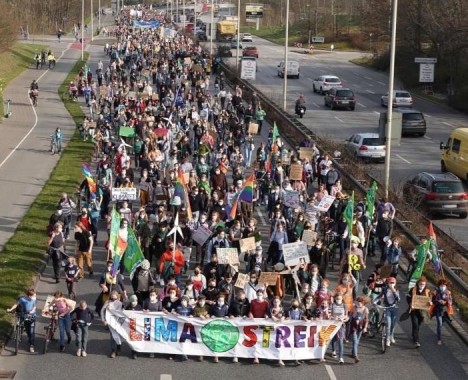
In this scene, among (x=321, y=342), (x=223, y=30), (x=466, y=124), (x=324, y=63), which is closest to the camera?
(x=321, y=342)

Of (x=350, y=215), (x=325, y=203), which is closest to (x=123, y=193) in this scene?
(x=325, y=203)

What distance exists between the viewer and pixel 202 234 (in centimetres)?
2291

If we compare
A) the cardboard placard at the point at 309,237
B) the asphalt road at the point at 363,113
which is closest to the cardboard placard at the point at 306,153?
the asphalt road at the point at 363,113

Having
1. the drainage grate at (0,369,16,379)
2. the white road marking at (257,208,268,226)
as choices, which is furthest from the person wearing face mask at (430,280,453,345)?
the white road marking at (257,208,268,226)

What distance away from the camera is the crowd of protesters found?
18.2 metres

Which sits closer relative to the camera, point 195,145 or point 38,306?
point 38,306

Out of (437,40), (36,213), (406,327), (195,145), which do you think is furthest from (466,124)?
(406,327)

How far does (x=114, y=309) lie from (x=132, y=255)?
10.0 feet

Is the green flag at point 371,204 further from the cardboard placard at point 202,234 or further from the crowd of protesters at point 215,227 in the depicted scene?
the cardboard placard at point 202,234

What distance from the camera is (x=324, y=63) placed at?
8925 cm

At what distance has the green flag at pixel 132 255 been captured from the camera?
67.5ft

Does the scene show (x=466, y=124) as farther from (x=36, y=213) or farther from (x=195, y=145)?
(x=36, y=213)

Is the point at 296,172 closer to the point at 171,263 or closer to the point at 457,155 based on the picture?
the point at 171,263

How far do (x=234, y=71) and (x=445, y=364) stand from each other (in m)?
49.2
